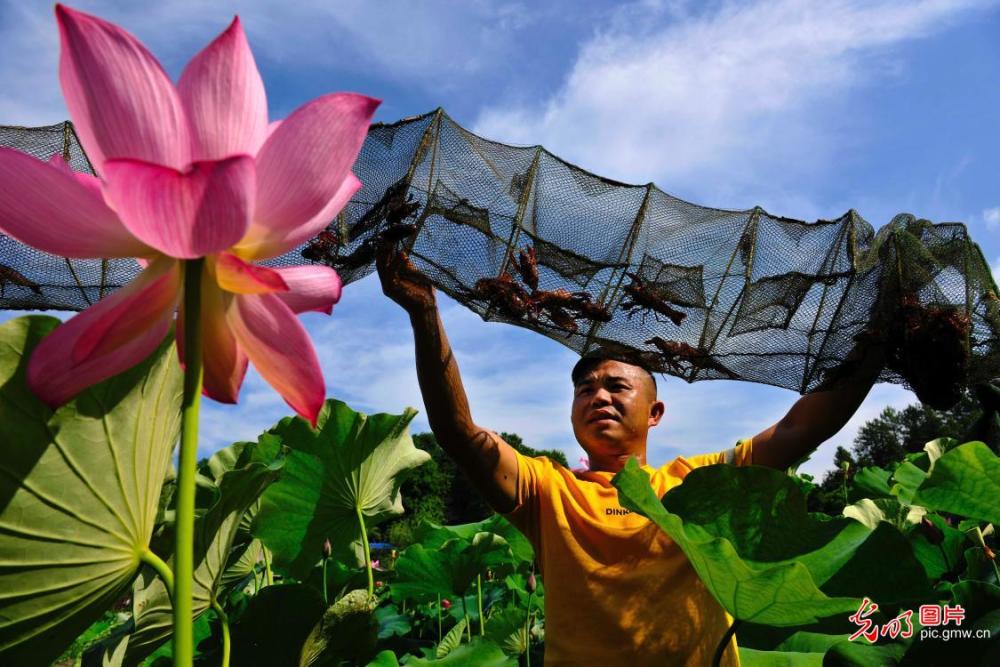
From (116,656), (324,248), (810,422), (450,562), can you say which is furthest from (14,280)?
(810,422)

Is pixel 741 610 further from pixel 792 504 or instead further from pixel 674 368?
pixel 674 368

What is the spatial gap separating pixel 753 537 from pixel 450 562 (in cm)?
153

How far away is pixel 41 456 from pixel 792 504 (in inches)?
43.0

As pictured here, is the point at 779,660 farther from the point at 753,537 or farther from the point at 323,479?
the point at 323,479

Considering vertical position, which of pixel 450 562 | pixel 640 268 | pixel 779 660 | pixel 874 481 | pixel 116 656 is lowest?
pixel 779 660

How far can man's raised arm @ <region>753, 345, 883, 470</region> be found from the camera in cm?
214

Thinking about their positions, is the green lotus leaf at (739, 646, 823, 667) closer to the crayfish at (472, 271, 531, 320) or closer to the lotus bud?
the lotus bud

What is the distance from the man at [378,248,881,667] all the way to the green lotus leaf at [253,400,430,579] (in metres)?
0.19

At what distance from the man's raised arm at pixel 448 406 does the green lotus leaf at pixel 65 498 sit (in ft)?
3.17

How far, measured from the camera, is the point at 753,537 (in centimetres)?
130

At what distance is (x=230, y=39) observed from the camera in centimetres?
47

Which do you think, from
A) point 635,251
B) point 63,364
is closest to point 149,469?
point 63,364

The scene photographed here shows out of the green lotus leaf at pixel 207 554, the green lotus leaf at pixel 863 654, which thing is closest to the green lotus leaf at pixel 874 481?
the green lotus leaf at pixel 863 654

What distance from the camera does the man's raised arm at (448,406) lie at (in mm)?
1789
